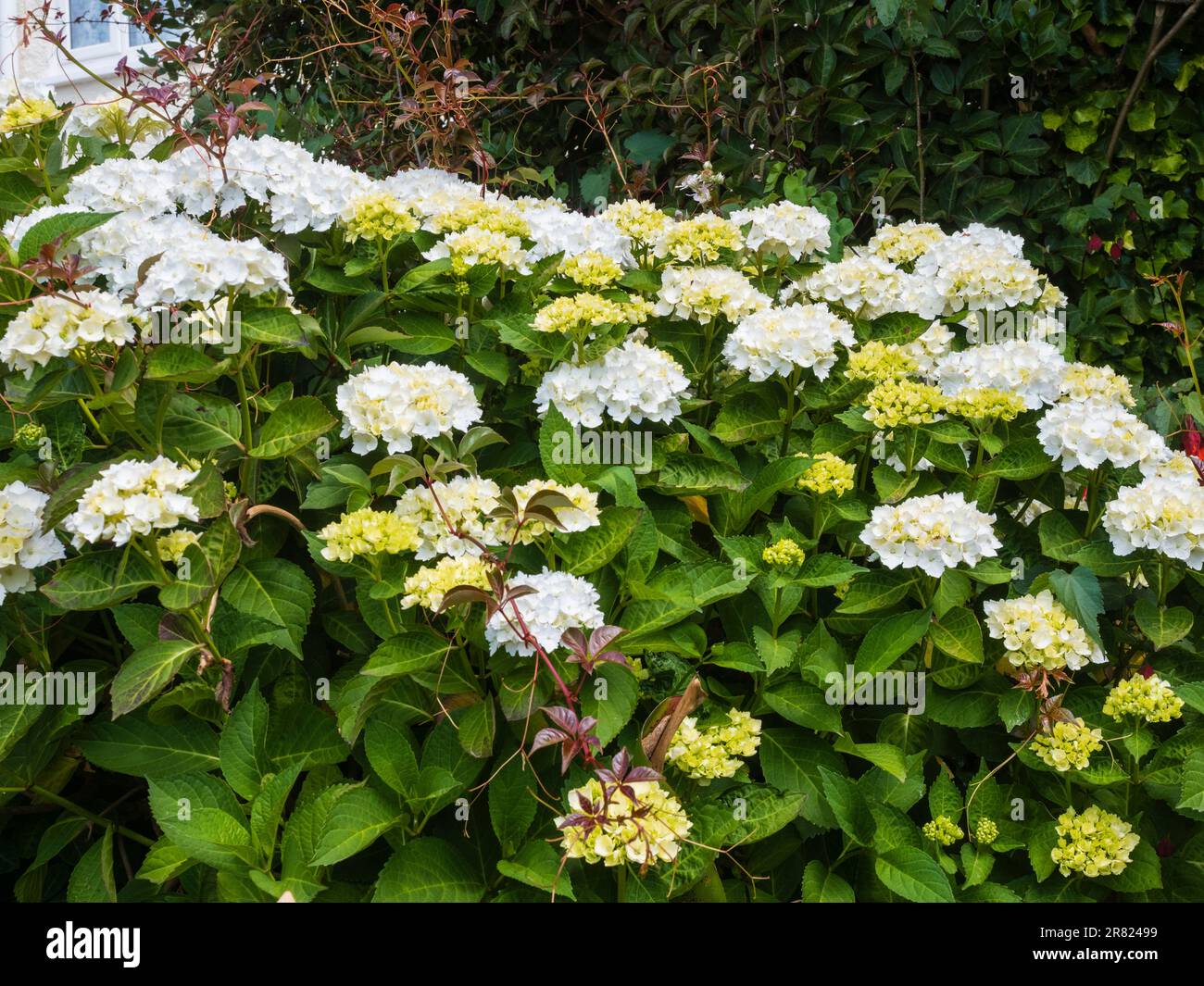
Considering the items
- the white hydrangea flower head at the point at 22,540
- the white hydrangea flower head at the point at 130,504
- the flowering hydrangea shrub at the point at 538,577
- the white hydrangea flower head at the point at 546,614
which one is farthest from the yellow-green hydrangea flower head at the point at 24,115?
the white hydrangea flower head at the point at 546,614

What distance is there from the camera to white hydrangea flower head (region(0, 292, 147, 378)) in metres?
1.67

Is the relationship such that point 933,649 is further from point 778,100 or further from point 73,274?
point 778,100

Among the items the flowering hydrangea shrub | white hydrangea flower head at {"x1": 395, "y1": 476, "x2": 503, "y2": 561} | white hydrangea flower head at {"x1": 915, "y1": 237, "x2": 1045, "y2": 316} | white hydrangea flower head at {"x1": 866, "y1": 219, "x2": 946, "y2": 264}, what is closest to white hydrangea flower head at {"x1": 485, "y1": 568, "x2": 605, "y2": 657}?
the flowering hydrangea shrub

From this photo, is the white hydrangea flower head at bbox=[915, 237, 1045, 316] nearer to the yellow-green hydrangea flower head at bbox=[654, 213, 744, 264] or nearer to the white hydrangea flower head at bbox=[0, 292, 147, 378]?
the yellow-green hydrangea flower head at bbox=[654, 213, 744, 264]

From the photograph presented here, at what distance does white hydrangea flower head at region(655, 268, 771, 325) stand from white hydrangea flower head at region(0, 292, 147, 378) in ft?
3.10

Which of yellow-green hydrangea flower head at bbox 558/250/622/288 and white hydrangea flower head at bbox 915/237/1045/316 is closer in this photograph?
yellow-green hydrangea flower head at bbox 558/250/622/288

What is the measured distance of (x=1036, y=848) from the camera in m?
1.78

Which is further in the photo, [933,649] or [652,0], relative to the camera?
[652,0]

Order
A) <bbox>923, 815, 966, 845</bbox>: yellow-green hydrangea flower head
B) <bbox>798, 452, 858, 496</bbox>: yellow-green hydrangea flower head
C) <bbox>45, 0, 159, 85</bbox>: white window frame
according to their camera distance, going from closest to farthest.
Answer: <bbox>923, 815, 966, 845</bbox>: yellow-green hydrangea flower head → <bbox>798, 452, 858, 496</bbox>: yellow-green hydrangea flower head → <bbox>45, 0, 159, 85</bbox>: white window frame

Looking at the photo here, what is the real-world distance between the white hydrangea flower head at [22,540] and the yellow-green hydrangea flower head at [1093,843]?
1.56 metres

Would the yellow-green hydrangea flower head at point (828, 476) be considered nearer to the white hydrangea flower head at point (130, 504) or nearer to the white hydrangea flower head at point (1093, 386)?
the white hydrangea flower head at point (1093, 386)

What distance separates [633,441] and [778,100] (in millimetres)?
2187

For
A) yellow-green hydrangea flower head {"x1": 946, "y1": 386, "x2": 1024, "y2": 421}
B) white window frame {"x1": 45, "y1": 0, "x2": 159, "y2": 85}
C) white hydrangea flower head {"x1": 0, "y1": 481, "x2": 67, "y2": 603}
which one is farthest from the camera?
white window frame {"x1": 45, "y1": 0, "x2": 159, "y2": 85}
